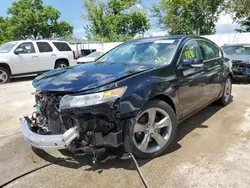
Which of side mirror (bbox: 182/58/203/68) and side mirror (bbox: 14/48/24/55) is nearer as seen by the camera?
side mirror (bbox: 182/58/203/68)

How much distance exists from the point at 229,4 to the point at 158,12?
30.5 ft

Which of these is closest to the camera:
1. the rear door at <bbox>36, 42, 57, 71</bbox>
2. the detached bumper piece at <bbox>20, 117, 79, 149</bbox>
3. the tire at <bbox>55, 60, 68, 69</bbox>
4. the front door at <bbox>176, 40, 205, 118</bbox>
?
the detached bumper piece at <bbox>20, 117, 79, 149</bbox>

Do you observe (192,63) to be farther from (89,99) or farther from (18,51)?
(18,51)

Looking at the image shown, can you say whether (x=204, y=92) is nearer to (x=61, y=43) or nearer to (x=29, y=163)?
(x=29, y=163)

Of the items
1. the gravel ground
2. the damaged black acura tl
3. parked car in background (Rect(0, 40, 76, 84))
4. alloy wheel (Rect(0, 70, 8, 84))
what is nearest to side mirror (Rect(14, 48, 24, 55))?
parked car in background (Rect(0, 40, 76, 84))

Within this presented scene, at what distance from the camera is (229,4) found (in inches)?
937

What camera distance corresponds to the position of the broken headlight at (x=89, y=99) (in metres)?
2.47

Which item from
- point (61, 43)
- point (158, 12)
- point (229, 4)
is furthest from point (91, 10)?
point (61, 43)

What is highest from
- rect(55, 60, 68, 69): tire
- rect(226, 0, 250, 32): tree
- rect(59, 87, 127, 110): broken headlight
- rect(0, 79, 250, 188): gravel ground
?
rect(226, 0, 250, 32): tree

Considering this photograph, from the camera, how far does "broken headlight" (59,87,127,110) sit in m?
2.47

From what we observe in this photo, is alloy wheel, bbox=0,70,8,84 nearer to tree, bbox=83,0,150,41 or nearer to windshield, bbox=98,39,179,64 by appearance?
windshield, bbox=98,39,179,64

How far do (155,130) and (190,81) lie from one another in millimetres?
1074

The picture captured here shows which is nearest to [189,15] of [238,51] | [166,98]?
[238,51]

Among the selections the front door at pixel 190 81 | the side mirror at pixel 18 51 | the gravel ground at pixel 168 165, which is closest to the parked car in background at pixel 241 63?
the gravel ground at pixel 168 165
